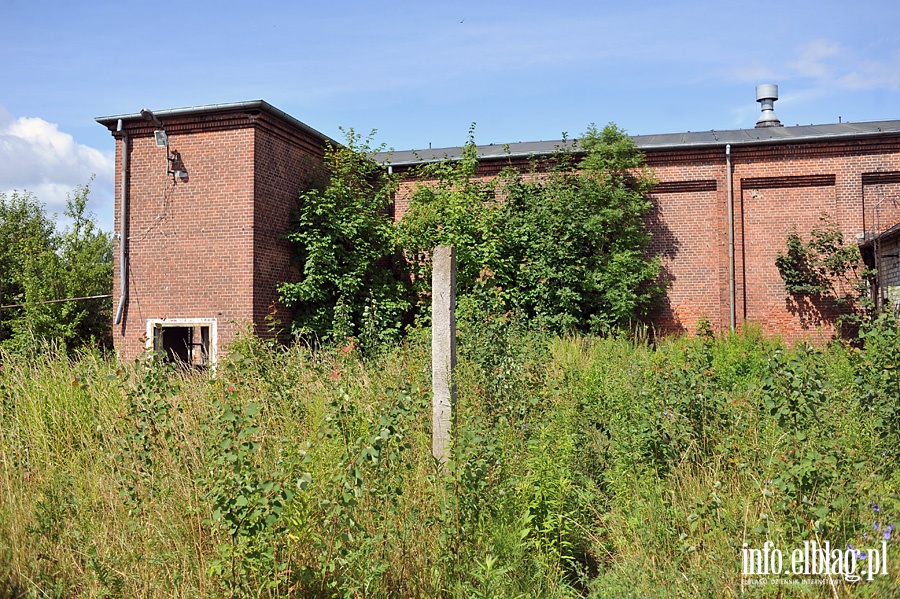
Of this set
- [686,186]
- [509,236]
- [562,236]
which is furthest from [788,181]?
[509,236]

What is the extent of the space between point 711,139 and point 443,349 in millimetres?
13406

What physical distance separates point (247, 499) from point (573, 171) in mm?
13745

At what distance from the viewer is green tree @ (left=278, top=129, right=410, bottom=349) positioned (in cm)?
1360

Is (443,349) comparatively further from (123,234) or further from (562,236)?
(123,234)

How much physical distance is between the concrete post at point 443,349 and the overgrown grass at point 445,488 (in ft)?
0.65

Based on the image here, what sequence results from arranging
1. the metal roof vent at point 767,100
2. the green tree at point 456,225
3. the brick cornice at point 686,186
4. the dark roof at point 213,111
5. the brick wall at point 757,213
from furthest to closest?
the metal roof vent at point 767,100 < the brick cornice at point 686,186 < the brick wall at point 757,213 < the green tree at point 456,225 < the dark roof at point 213,111

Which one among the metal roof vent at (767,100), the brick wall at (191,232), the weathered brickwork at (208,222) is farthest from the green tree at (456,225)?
the metal roof vent at (767,100)

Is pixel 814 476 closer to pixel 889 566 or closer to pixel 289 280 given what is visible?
pixel 889 566

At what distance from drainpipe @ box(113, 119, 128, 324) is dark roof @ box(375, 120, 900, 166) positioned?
5.71m

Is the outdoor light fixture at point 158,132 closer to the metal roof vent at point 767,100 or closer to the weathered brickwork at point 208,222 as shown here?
the weathered brickwork at point 208,222

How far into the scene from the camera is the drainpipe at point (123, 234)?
529 inches

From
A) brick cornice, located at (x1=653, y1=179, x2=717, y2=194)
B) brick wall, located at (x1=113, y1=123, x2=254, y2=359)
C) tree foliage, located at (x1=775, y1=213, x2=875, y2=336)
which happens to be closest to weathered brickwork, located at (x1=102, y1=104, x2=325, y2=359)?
brick wall, located at (x1=113, y1=123, x2=254, y2=359)

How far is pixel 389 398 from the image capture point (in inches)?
170

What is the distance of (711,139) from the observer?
52.7 feet
